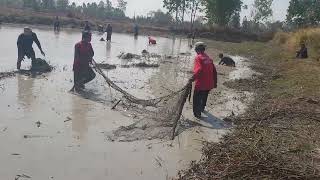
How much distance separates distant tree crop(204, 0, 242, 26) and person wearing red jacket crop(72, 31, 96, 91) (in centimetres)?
5192

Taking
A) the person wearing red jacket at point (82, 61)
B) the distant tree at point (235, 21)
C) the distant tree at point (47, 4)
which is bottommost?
the person wearing red jacket at point (82, 61)

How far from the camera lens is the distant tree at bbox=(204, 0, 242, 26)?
62.4m

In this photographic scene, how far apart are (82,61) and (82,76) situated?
41 centimetres

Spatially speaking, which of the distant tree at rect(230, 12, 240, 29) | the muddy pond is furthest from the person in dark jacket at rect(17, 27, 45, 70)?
the distant tree at rect(230, 12, 240, 29)

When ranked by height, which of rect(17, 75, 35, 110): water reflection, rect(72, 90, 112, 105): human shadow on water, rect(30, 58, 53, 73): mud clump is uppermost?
rect(30, 58, 53, 73): mud clump

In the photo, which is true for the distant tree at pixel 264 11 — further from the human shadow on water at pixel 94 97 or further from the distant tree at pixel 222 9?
the human shadow on water at pixel 94 97

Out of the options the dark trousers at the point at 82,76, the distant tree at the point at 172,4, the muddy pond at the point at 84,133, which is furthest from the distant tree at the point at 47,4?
the dark trousers at the point at 82,76

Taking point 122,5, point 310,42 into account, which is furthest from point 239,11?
point 122,5

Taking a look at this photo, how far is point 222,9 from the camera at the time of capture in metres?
62.8

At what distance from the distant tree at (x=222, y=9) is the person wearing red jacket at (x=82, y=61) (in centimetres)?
5192

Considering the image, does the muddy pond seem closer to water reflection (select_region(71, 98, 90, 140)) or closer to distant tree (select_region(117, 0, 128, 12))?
water reflection (select_region(71, 98, 90, 140))

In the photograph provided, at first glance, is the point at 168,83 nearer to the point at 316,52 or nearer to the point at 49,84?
the point at 49,84

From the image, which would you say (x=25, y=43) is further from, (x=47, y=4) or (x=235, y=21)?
(x=47, y=4)

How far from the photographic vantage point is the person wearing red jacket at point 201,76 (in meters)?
9.57
